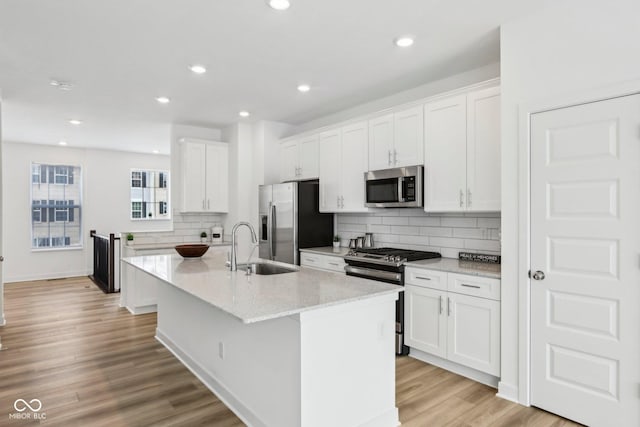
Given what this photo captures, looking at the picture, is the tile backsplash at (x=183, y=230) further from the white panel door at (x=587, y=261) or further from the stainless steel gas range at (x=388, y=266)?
the white panel door at (x=587, y=261)

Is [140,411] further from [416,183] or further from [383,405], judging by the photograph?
[416,183]

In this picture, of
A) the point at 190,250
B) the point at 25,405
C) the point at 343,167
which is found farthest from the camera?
the point at 343,167

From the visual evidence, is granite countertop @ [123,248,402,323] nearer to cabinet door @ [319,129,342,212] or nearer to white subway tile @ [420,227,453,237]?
white subway tile @ [420,227,453,237]

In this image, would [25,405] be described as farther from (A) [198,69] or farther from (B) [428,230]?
(B) [428,230]

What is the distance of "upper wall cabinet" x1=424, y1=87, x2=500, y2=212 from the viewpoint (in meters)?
3.09

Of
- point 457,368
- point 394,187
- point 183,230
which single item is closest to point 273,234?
point 183,230

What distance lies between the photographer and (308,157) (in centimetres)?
505

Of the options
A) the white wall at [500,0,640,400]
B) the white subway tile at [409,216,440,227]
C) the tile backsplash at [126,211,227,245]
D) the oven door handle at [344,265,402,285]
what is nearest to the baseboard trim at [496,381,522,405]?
the white wall at [500,0,640,400]

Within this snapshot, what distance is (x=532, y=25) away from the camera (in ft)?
8.46

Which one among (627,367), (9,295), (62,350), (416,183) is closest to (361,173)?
(416,183)

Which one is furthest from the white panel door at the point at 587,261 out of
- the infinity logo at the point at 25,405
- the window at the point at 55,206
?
the window at the point at 55,206

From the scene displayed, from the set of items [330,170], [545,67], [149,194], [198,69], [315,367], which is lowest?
[315,367]

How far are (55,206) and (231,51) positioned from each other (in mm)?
6571

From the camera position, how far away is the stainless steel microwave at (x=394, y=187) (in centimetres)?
363
